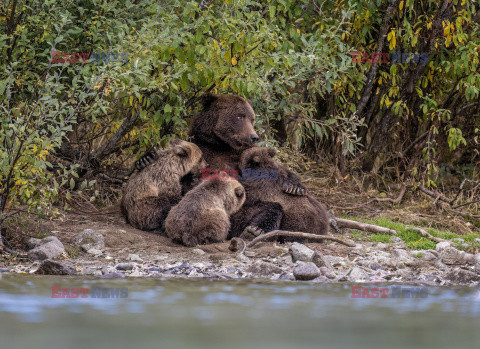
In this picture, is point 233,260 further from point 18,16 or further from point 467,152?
point 467,152

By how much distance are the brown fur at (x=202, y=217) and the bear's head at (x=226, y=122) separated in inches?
25.0

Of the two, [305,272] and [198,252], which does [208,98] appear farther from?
[305,272]

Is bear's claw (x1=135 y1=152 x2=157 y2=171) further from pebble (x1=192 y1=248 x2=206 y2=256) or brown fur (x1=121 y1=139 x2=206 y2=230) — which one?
pebble (x1=192 y1=248 x2=206 y2=256)

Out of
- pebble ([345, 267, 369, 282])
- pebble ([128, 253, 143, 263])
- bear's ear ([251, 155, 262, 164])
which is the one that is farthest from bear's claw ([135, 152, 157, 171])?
pebble ([345, 267, 369, 282])

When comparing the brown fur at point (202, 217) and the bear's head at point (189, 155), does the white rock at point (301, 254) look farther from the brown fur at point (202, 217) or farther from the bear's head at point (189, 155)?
the bear's head at point (189, 155)

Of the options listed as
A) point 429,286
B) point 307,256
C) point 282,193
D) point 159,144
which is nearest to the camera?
point 429,286

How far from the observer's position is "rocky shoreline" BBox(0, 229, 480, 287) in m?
4.61

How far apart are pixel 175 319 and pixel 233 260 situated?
2.14 meters

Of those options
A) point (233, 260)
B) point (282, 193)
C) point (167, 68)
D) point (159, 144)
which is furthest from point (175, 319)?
point (159, 144)

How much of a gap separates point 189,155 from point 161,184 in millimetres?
425

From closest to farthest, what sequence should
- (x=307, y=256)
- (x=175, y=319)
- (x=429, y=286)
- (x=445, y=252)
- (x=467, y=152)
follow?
(x=175, y=319) < (x=429, y=286) < (x=307, y=256) < (x=445, y=252) < (x=467, y=152)

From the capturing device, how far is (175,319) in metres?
3.08

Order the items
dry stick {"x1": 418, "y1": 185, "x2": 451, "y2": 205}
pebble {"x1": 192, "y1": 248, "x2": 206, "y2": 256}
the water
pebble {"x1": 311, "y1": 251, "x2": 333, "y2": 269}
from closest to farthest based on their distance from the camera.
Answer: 1. the water
2. pebble {"x1": 311, "y1": 251, "x2": 333, "y2": 269}
3. pebble {"x1": 192, "y1": 248, "x2": 206, "y2": 256}
4. dry stick {"x1": 418, "y1": 185, "x2": 451, "y2": 205}

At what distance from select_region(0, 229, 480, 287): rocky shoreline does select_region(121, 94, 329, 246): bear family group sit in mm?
490
